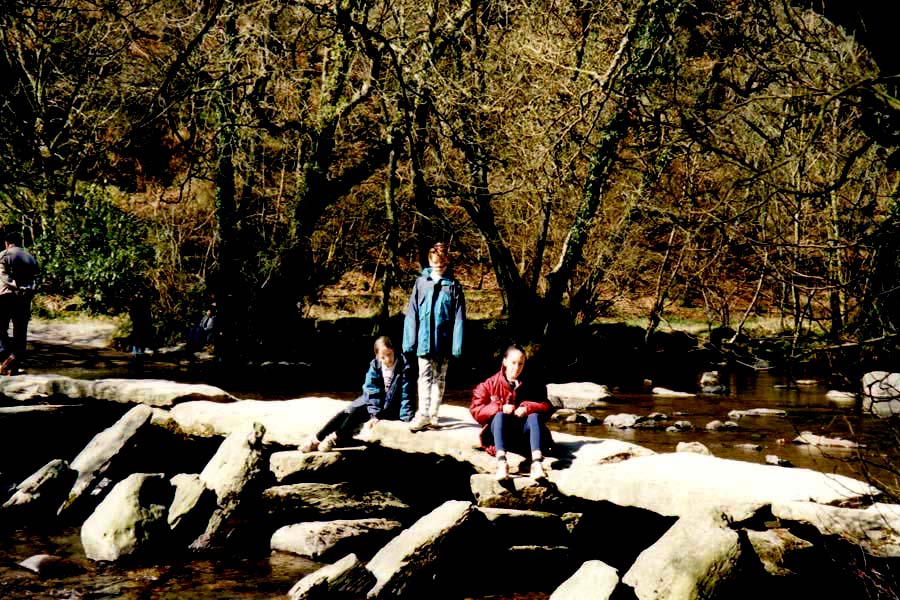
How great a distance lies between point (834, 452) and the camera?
384 inches

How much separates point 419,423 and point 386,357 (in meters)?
0.71

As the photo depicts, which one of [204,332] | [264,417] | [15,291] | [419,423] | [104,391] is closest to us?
[419,423]

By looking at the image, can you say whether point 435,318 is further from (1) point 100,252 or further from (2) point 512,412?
(1) point 100,252

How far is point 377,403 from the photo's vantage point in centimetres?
834

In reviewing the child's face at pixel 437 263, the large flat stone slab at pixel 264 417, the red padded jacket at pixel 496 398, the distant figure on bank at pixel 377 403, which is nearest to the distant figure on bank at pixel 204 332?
the large flat stone slab at pixel 264 417

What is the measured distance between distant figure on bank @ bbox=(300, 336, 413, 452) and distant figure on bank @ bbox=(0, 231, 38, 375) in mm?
4934

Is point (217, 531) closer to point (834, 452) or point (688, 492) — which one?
point (688, 492)

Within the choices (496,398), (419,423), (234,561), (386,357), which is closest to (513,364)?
(496,398)

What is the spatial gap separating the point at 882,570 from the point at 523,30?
1029 centimetres

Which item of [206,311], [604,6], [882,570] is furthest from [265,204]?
[882,570]

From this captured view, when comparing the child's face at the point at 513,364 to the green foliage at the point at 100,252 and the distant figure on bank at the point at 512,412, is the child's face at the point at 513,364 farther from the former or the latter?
the green foliage at the point at 100,252

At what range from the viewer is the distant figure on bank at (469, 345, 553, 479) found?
7180 mm

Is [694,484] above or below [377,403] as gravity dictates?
below

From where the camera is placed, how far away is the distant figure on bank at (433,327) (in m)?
8.07
